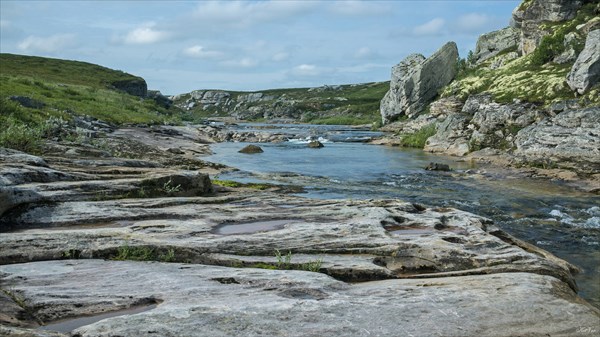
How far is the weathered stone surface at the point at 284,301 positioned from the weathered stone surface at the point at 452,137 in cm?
5145

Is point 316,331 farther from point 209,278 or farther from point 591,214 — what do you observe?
point 591,214

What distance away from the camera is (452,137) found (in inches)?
2562

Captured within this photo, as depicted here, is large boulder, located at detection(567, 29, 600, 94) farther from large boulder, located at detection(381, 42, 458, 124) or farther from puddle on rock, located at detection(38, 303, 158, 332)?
large boulder, located at detection(381, 42, 458, 124)

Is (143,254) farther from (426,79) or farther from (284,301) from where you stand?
(426,79)

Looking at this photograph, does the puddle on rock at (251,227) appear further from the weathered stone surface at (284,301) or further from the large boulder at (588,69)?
the large boulder at (588,69)

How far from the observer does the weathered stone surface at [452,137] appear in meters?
60.9

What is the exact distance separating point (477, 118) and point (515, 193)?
1323 inches

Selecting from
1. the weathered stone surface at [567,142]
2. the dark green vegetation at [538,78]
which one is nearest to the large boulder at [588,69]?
the dark green vegetation at [538,78]

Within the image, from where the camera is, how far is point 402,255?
1266cm

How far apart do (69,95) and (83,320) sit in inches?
2809

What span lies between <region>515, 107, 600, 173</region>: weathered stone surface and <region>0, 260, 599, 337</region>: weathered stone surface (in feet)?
117

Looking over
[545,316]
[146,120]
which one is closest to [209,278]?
[545,316]

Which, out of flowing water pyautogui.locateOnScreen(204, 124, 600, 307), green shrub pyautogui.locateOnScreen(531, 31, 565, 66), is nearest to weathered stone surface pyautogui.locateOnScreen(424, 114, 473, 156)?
flowing water pyautogui.locateOnScreen(204, 124, 600, 307)

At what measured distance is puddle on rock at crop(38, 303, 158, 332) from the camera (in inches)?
302
